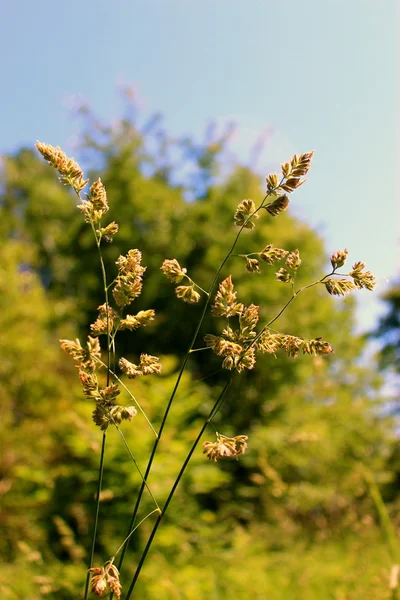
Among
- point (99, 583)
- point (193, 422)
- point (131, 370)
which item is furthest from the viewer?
point (193, 422)

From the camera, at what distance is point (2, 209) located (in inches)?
928

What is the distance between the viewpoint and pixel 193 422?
7973mm

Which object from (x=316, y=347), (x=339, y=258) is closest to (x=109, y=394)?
(x=316, y=347)

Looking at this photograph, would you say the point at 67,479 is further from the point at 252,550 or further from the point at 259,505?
the point at 259,505

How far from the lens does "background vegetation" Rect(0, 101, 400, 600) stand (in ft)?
15.3

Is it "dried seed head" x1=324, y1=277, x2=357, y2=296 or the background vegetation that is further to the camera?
the background vegetation

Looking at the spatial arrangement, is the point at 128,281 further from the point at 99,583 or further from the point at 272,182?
the point at 99,583

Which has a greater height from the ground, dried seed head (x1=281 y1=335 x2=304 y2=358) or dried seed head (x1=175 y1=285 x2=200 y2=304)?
dried seed head (x1=175 y1=285 x2=200 y2=304)

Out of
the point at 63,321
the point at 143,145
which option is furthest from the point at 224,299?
the point at 143,145

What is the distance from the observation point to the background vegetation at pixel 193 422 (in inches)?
184

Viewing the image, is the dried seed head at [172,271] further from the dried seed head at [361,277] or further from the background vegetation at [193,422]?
the background vegetation at [193,422]

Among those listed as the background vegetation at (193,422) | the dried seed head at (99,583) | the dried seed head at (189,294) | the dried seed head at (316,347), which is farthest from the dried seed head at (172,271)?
the background vegetation at (193,422)

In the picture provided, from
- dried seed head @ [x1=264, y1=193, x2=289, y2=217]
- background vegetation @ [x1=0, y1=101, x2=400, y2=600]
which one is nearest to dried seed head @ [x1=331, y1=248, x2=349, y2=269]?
dried seed head @ [x1=264, y1=193, x2=289, y2=217]

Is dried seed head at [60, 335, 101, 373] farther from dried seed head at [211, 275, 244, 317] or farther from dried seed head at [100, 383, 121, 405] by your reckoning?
dried seed head at [211, 275, 244, 317]
